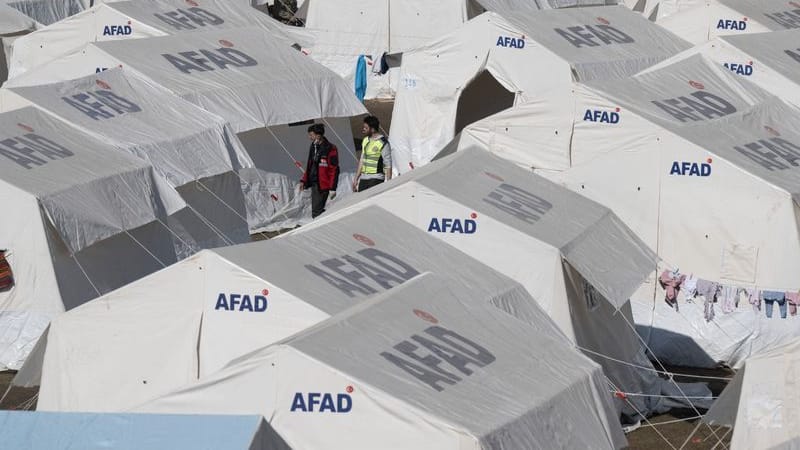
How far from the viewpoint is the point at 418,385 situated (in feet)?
34.0

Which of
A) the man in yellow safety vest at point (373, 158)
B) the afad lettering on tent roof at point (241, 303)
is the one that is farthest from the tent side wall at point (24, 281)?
the man in yellow safety vest at point (373, 158)

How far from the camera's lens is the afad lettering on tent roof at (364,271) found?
12734 millimetres

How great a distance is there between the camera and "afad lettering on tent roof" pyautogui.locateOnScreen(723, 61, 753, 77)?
22812 mm

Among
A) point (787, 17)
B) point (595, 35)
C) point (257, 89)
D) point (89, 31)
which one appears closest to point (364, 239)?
point (257, 89)

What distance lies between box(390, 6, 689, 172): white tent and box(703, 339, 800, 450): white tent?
10717 millimetres

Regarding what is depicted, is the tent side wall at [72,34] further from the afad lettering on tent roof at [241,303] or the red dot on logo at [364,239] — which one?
the afad lettering on tent roof at [241,303]

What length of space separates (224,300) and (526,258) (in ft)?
11.8

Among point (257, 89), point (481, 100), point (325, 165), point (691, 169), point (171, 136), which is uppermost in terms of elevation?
point (691, 169)

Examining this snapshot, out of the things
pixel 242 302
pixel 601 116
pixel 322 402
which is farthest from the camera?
pixel 601 116

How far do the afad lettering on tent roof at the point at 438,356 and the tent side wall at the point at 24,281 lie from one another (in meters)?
5.63

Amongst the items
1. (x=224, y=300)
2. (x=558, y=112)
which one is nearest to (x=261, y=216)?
(x=558, y=112)

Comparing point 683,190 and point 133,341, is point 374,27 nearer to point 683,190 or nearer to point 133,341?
point 683,190

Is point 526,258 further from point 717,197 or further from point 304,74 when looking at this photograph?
point 304,74

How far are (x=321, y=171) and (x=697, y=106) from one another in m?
4.70
